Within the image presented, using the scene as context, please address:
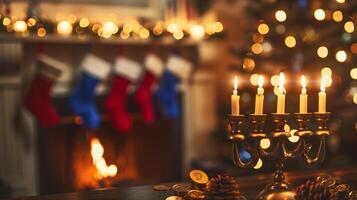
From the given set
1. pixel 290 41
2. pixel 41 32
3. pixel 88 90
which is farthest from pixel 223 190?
pixel 290 41

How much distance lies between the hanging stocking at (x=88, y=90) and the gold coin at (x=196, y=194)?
1491 mm

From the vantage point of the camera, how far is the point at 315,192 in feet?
3.80

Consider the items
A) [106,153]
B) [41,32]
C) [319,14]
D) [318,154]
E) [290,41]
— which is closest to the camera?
[318,154]

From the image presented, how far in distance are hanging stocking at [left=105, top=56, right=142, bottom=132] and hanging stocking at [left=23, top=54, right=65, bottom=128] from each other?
0.39 metres

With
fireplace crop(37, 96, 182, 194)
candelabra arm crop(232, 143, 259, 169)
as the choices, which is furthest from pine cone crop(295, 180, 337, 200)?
fireplace crop(37, 96, 182, 194)

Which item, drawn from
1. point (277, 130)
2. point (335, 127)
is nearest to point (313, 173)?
point (277, 130)

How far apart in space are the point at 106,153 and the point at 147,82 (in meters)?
0.62

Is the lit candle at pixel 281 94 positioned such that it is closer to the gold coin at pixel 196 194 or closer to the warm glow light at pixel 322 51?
the gold coin at pixel 196 194

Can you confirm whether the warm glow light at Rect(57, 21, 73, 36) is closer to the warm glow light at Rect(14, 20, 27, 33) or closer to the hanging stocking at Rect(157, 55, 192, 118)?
the warm glow light at Rect(14, 20, 27, 33)

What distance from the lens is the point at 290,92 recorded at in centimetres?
291

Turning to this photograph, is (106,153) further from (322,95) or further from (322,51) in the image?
(322,95)

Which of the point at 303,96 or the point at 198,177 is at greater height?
the point at 303,96

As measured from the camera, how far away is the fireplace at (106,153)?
2.77 metres

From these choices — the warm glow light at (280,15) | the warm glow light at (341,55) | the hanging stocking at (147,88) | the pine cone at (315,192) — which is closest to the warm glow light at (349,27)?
the warm glow light at (341,55)
